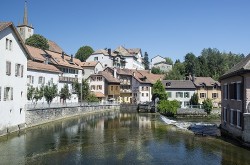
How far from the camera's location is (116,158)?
25.1 m

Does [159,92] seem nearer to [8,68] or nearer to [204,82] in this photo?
[204,82]

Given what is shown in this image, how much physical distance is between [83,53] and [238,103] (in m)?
113

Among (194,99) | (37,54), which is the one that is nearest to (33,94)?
(37,54)

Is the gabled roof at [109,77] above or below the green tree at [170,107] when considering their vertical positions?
above

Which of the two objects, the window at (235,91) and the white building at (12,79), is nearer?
the window at (235,91)

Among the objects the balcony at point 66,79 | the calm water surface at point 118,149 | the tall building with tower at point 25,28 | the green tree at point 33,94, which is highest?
the tall building with tower at point 25,28

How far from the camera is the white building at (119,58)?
413 feet

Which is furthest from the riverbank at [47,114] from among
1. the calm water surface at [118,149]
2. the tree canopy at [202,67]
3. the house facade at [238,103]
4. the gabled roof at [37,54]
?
the tree canopy at [202,67]

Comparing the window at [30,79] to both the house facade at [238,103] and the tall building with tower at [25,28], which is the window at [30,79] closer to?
the house facade at [238,103]

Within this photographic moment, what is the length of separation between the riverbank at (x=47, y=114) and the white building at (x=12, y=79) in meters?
0.24

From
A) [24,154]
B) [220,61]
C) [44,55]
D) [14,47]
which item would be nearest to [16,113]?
[14,47]

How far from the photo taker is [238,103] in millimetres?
31359

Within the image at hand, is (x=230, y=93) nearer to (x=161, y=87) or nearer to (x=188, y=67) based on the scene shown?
(x=161, y=87)

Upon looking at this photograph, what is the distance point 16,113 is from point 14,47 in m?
8.12
